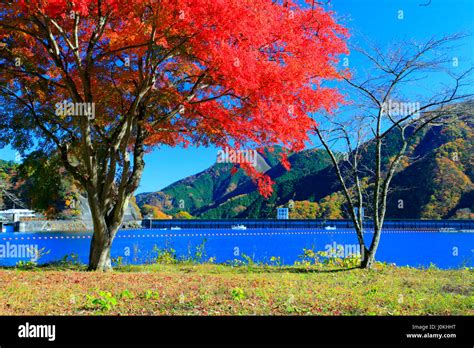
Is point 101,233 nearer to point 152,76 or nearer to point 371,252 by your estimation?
point 152,76

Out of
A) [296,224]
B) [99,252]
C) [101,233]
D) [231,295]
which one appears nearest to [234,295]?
[231,295]

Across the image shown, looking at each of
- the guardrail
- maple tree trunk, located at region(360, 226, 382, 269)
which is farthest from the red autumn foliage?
the guardrail

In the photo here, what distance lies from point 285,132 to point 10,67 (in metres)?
6.55

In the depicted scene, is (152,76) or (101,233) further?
(101,233)

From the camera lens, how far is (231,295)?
6.57 meters

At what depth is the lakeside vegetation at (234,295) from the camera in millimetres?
5797

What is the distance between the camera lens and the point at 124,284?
771 cm

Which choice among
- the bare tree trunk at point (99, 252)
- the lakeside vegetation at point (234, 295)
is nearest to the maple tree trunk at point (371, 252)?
the lakeside vegetation at point (234, 295)

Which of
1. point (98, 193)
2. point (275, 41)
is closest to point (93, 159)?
point (98, 193)

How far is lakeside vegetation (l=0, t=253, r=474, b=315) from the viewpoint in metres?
5.80

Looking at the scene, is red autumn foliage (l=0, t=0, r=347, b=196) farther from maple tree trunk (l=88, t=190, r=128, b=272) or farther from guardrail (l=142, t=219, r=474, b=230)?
guardrail (l=142, t=219, r=474, b=230)

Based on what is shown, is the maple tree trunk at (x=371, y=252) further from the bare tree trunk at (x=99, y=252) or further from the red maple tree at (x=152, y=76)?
the bare tree trunk at (x=99, y=252)

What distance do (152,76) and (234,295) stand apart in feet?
16.8

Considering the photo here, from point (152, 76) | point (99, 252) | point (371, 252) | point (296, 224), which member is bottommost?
point (296, 224)
